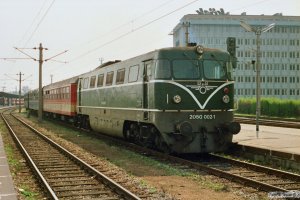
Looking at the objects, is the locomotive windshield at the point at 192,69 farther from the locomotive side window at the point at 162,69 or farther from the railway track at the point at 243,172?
the railway track at the point at 243,172

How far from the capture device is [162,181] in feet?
35.7

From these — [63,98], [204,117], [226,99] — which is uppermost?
[63,98]

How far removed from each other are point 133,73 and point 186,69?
8.46ft

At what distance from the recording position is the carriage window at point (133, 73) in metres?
16.0

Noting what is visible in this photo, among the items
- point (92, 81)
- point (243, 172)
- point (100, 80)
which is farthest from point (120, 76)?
point (243, 172)

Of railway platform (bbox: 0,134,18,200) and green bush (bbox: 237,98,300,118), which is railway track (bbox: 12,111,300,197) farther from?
green bush (bbox: 237,98,300,118)

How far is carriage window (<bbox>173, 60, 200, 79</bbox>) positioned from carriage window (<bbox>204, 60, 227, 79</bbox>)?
12.9 inches

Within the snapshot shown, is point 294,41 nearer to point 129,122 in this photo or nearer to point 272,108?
point 272,108

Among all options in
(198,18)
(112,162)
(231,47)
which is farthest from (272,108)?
(198,18)

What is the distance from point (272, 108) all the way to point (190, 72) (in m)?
36.3

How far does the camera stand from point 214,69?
1480cm

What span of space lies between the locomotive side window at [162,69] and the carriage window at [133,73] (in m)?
1.82

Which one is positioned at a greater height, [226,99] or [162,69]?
[162,69]

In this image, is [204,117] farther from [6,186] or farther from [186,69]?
[6,186]
